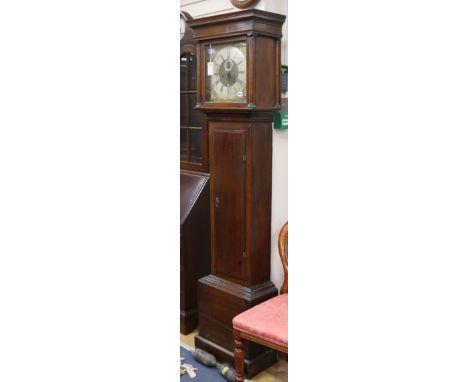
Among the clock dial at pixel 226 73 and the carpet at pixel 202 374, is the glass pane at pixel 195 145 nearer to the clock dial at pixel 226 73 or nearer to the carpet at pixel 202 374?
the clock dial at pixel 226 73

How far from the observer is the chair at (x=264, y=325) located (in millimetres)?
2219

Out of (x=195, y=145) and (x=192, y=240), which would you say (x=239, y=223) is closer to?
(x=192, y=240)

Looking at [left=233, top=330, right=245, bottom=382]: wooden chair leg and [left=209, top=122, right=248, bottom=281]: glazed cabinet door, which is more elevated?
[left=209, top=122, right=248, bottom=281]: glazed cabinet door

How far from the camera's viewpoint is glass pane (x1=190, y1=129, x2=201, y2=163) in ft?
10.2

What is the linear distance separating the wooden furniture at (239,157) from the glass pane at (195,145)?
0.43m

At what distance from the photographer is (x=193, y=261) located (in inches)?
117

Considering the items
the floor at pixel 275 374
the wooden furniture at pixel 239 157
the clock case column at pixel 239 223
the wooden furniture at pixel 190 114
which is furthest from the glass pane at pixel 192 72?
the floor at pixel 275 374

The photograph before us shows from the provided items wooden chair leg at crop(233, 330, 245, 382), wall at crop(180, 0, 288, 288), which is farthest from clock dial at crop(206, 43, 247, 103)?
wooden chair leg at crop(233, 330, 245, 382)

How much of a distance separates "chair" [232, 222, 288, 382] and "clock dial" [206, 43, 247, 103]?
2.54 feet

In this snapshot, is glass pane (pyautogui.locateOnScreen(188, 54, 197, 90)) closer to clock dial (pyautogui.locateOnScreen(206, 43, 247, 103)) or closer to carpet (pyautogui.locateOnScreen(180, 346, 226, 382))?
clock dial (pyautogui.locateOnScreen(206, 43, 247, 103))

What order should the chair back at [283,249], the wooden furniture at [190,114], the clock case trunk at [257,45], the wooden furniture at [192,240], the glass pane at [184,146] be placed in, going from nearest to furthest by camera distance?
the clock case trunk at [257,45], the chair back at [283,249], the wooden furniture at [192,240], the wooden furniture at [190,114], the glass pane at [184,146]

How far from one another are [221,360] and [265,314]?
1.70 ft
